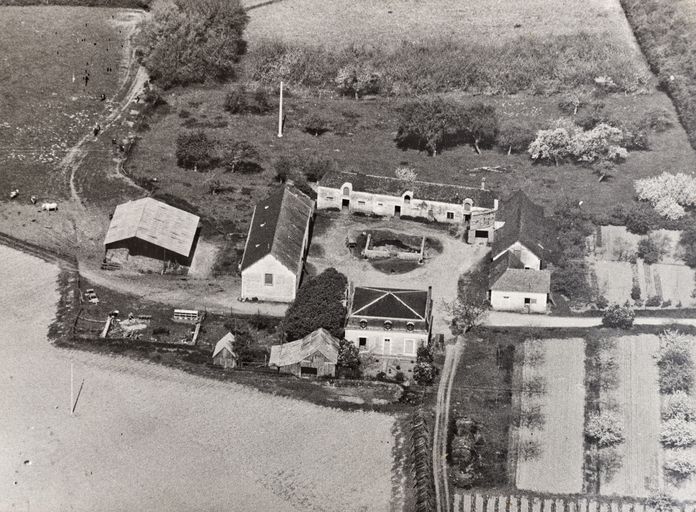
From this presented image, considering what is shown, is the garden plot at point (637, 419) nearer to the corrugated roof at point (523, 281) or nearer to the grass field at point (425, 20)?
the corrugated roof at point (523, 281)

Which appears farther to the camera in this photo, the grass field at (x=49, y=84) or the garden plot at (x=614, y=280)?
the grass field at (x=49, y=84)

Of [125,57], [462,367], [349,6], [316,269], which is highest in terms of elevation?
[349,6]

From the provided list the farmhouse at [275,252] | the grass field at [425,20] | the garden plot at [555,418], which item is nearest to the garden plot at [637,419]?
the garden plot at [555,418]

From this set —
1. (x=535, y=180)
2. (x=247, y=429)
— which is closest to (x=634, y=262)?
(x=535, y=180)

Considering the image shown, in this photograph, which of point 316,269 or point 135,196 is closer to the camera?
point 316,269

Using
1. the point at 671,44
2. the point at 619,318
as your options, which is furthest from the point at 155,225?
the point at 671,44

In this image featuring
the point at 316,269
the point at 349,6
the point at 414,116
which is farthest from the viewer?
the point at 349,6

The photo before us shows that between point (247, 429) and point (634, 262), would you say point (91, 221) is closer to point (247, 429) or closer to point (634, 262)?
point (247, 429)
